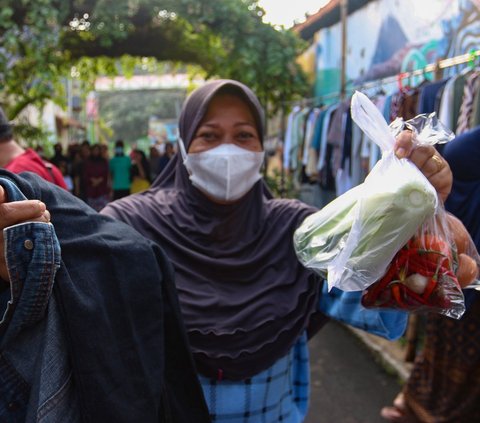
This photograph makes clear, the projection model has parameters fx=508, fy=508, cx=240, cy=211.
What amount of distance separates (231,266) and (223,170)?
1.01ft

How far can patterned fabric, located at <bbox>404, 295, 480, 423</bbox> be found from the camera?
2594mm

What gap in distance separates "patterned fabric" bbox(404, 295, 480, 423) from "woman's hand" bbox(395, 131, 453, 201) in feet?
5.44

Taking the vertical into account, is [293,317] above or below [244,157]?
below

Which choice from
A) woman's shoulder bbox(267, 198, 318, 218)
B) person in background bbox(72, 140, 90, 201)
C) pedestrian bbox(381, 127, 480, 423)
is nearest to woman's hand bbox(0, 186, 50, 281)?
woman's shoulder bbox(267, 198, 318, 218)

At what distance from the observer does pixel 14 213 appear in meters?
0.82

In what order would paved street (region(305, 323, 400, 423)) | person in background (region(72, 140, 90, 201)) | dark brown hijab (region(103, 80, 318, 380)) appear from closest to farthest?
dark brown hijab (region(103, 80, 318, 380)), paved street (region(305, 323, 400, 423)), person in background (region(72, 140, 90, 201))

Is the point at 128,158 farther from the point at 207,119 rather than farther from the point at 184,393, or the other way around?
the point at 184,393

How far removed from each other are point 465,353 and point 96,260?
2.28 metres

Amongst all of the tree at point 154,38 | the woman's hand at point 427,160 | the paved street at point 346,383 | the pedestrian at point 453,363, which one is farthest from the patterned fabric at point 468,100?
the tree at point 154,38

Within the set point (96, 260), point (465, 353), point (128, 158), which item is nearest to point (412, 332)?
point (465, 353)

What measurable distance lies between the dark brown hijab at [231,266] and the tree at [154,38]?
4450 mm

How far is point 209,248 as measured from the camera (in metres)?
1.50

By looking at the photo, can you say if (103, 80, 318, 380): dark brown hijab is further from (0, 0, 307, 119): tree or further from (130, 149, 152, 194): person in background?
(130, 149, 152, 194): person in background

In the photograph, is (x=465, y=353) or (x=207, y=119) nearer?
(x=207, y=119)
